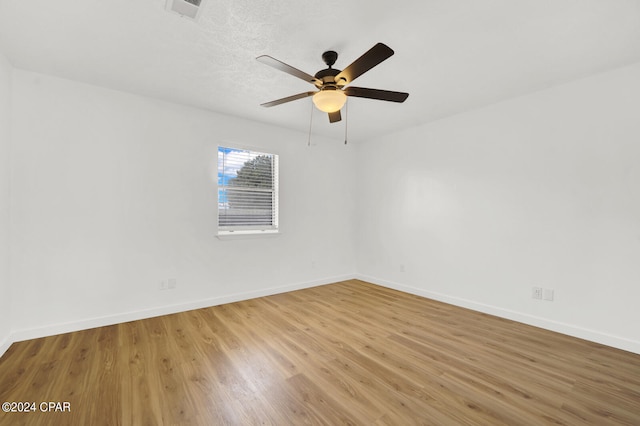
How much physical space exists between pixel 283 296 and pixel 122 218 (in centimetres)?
229

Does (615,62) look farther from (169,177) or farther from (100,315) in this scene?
(100,315)

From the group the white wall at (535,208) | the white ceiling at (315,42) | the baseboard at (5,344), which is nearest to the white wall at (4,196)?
the baseboard at (5,344)

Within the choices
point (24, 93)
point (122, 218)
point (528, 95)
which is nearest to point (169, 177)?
point (122, 218)

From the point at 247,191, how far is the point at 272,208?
0.49 metres

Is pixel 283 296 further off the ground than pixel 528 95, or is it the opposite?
pixel 528 95

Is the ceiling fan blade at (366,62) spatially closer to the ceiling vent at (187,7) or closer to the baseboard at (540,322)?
the ceiling vent at (187,7)

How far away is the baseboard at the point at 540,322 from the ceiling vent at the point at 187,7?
13.6 ft

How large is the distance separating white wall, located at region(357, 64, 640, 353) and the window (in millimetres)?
2124

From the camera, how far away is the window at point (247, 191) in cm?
383

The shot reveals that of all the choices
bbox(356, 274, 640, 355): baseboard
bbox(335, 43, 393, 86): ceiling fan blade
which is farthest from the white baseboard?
bbox(335, 43, 393, 86): ceiling fan blade

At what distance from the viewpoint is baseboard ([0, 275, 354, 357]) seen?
2.54 m

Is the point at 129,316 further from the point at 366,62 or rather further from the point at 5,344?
the point at 366,62

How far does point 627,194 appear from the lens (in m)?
2.50

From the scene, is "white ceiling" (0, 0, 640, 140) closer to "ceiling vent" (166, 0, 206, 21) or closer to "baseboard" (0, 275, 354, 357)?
"ceiling vent" (166, 0, 206, 21)
